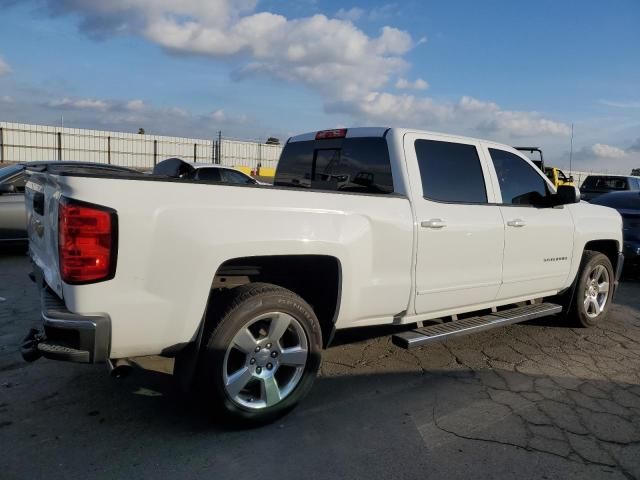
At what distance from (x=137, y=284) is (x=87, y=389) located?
4.94ft

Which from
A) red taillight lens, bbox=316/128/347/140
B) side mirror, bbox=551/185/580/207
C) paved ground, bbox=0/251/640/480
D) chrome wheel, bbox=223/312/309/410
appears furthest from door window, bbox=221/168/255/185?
chrome wheel, bbox=223/312/309/410

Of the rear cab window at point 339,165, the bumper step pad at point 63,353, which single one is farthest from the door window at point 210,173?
the bumper step pad at point 63,353

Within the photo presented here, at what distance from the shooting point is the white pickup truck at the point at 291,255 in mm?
2758

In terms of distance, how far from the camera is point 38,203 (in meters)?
3.38

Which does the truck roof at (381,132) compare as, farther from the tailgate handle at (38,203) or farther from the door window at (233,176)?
the door window at (233,176)

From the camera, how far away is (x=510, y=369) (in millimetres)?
4562

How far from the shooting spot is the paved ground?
297cm

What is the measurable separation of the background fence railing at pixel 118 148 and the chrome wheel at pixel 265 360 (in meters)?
25.4

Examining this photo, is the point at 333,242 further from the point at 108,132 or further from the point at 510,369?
the point at 108,132

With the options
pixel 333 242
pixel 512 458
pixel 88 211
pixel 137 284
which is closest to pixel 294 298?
pixel 333 242

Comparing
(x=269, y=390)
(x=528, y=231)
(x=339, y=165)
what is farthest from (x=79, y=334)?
(x=528, y=231)

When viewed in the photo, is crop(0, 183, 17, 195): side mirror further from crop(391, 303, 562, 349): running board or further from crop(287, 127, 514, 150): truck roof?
crop(391, 303, 562, 349): running board

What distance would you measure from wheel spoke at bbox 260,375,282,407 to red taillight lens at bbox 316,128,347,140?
87.1 inches

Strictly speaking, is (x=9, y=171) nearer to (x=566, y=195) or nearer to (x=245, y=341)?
(x=245, y=341)
